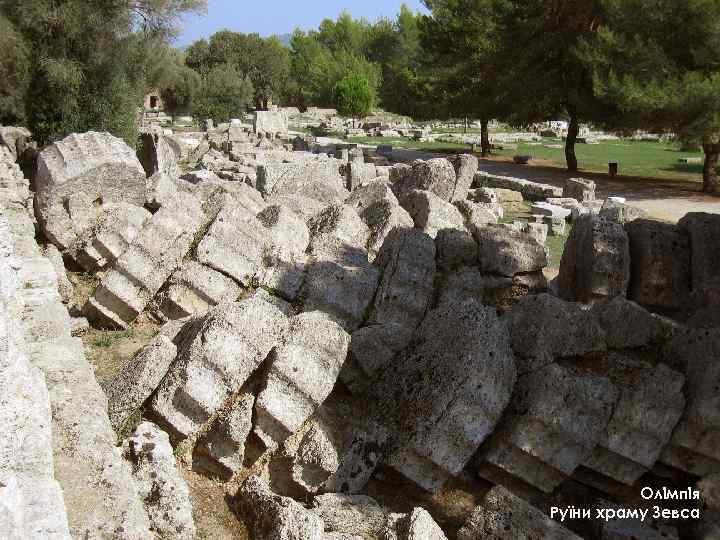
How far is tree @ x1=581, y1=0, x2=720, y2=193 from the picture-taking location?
53.1 ft

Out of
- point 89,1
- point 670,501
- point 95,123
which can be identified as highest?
point 89,1

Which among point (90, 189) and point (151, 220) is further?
point (90, 189)

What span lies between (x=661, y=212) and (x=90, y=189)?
12.2 m

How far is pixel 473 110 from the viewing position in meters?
25.5

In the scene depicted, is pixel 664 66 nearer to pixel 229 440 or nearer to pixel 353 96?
pixel 229 440

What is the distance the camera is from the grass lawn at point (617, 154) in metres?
23.1

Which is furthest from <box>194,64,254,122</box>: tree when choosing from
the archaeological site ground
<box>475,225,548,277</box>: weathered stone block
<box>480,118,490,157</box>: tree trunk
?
<box>475,225,548,277</box>: weathered stone block

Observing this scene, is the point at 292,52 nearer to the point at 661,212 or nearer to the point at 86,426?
the point at 661,212

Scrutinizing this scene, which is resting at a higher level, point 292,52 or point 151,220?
point 292,52

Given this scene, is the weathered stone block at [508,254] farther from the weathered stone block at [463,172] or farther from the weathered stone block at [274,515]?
the weathered stone block at [463,172]

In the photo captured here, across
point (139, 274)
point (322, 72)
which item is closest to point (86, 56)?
point (139, 274)

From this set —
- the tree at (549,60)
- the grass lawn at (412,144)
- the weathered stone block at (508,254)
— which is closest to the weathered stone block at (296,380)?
the weathered stone block at (508,254)

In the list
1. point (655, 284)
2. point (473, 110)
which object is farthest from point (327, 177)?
point (473, 110)

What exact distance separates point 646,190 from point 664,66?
3318mm
